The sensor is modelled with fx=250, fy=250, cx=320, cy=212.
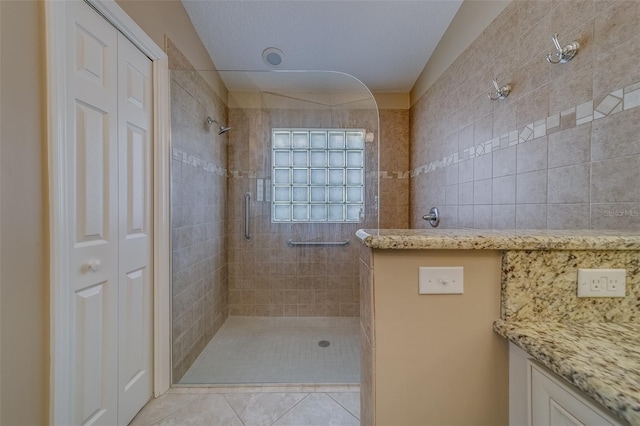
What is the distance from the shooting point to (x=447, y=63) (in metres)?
2.06

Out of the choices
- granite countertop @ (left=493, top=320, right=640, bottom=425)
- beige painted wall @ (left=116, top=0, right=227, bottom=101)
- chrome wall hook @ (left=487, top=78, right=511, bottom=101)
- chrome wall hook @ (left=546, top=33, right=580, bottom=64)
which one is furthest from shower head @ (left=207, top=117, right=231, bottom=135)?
granite countertop @ (left=493, top=320, right=640, bottom=425)

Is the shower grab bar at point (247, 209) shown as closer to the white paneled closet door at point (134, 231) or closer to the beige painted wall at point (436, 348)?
the white paneled closet door at point (134, 231)

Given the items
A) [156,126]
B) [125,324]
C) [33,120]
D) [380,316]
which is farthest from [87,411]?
[156,126]

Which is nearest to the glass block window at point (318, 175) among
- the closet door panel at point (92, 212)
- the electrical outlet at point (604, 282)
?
the closet door panel at point (92, 212)

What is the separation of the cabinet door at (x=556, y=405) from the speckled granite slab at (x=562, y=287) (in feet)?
0.52

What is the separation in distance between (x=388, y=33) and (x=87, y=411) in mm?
2933

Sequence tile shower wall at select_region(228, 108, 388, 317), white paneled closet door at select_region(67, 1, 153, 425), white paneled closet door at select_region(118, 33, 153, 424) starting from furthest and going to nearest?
tile shower wall at select_region(228, 108, 388, 317) < white paneled closet door at select_region(118, 33, 153, 424) < white paneled closet door at select_region(67, 1, 153, 425)

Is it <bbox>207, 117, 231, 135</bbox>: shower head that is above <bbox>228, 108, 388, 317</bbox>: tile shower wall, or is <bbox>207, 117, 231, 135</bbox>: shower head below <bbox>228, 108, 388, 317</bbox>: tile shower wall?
above

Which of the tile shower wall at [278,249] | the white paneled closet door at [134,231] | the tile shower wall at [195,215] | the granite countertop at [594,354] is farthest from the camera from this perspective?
A: the tile shower wall at [278,249]

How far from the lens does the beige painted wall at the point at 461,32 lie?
1547 mm

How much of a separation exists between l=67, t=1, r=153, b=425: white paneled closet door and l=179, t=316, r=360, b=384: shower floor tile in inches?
18.9

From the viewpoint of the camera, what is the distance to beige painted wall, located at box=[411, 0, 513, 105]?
60.9 inches

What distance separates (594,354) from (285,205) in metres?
2.21

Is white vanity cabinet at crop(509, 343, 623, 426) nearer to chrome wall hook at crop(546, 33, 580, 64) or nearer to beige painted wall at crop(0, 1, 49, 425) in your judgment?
chrome wall hook at crop(546, 33, 580, 64)
